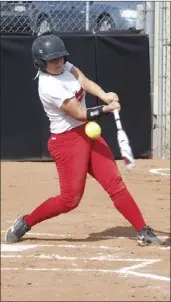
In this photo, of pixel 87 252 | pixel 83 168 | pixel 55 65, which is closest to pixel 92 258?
pixel 87 252

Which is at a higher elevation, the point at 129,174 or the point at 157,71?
the point at 157,71

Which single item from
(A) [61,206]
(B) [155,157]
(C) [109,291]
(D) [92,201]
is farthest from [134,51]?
(C) [109,291]

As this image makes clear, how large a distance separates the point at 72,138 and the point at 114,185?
47 cm

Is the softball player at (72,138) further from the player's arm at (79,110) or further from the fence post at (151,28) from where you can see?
the fence post at (151,28)

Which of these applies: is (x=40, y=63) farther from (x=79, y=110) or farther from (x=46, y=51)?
(x=79, y=110)

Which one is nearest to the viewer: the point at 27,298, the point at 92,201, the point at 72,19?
the point at 27,298

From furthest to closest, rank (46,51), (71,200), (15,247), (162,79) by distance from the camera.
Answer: (162,79), (15,247), (71,200), (46,51)

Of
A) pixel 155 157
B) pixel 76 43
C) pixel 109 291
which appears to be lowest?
pixel 155 157

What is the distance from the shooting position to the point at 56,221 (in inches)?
310

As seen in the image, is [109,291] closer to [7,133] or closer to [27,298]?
[27,298]

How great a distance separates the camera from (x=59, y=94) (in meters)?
6.43

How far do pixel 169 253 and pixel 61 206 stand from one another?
912 mm

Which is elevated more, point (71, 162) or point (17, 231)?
point (71, 162)

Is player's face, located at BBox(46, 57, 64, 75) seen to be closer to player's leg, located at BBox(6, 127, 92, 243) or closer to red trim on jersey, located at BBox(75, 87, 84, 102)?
red trim on jersey, located at BBox(75, 87, 84, 102)
